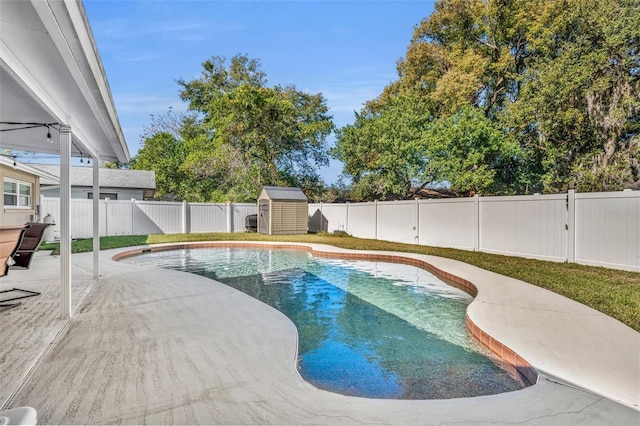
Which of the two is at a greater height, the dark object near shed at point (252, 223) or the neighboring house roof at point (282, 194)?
the neighboring house roof at point (282, 194)

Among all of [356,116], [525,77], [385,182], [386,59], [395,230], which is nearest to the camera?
[395,230]

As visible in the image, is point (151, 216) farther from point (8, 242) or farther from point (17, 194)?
point (8, 242)

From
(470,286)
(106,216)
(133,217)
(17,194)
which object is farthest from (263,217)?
(470,286)

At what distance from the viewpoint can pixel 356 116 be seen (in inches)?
764

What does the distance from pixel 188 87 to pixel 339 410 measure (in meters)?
28.8

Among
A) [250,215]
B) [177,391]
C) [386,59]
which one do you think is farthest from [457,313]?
[386,59]

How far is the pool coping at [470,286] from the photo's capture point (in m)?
2.55

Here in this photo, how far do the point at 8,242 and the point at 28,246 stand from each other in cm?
104

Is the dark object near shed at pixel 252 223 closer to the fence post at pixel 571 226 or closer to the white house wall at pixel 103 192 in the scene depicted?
the white house wall at pixel 103 192

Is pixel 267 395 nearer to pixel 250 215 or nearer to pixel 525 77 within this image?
pixel 250 215

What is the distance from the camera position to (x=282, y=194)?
16062 millimetres

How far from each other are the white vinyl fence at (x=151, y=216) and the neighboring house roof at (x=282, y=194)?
2.41 metres

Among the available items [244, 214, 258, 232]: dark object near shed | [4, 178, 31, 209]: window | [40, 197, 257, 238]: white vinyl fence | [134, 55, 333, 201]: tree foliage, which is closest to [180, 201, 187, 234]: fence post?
[40, 197, 257, 238]: white vinyl fence

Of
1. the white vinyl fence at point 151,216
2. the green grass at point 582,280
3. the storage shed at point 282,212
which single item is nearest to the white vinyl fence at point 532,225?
the green grass at point 582,280
